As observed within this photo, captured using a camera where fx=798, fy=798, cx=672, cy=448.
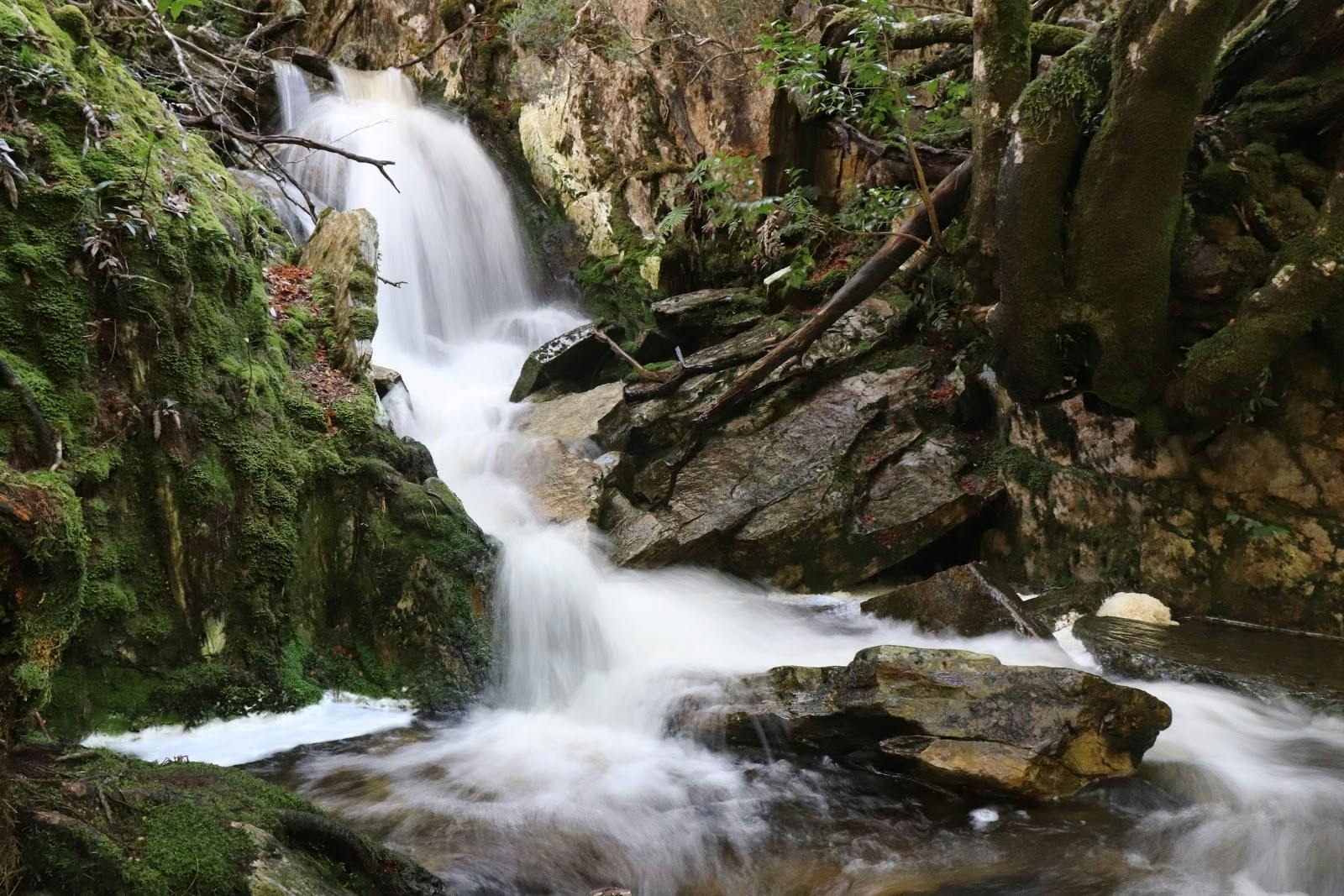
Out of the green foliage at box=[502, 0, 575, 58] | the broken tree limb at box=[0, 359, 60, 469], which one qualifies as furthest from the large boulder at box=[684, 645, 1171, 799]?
the green foliage at box=[502, 0, 575, 58]

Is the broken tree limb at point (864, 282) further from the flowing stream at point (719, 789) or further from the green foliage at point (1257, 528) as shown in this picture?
the green foliage at point (1257, 528)

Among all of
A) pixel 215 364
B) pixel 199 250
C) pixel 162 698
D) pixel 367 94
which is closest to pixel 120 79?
pixel 199 250

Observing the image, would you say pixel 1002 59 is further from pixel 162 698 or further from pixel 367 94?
pixel 367 94

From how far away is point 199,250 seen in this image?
4934mm

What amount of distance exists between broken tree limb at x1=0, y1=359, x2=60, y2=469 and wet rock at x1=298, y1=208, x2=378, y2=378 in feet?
9.57

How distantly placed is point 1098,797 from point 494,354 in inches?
380

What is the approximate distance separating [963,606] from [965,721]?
1.72m

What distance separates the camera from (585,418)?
9141 mm

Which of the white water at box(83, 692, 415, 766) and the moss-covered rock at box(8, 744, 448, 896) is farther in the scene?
the white water at box(83, 692, 415, 766)

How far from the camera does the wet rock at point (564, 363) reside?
10.4 m

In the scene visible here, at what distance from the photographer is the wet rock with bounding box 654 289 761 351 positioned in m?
10.0

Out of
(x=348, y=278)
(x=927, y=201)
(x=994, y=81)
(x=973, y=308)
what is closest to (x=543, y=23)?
(x=348, y=278)

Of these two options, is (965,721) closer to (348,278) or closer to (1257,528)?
(1257,528)

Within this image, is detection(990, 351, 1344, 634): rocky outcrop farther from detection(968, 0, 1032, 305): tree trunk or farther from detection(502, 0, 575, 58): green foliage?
detection(502, 0, 575, 58): green foliage
